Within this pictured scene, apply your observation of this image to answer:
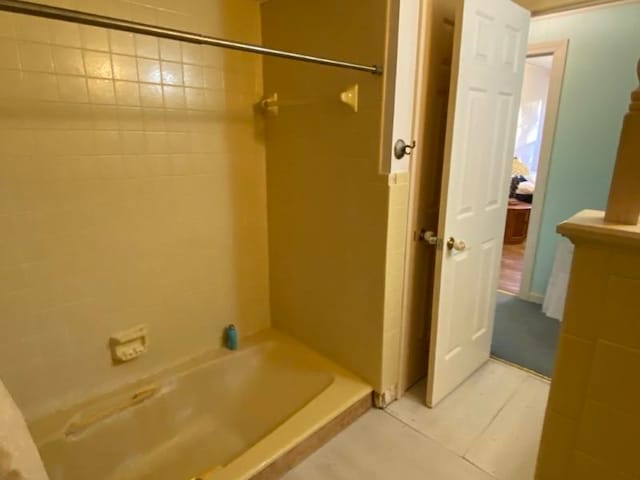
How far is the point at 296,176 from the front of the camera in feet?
6.46

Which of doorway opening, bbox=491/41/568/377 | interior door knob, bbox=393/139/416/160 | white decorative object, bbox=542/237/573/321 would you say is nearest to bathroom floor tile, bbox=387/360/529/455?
doorway opening, bbox=491/41/568/377

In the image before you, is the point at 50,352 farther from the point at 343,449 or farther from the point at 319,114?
the point at 319,114

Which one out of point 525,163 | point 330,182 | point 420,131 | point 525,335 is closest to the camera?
point 420,131

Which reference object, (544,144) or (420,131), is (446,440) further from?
(544,144)

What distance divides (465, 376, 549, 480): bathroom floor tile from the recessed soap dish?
1.50 m

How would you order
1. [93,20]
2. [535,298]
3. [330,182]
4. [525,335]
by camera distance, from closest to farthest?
1. [93,20]
2. [330,182]
3. [525,335]
4. [535,298]

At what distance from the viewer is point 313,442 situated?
1604 mm

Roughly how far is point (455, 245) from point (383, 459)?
3.09ft

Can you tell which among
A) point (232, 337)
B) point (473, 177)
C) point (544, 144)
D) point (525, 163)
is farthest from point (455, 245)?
point (525, 163)

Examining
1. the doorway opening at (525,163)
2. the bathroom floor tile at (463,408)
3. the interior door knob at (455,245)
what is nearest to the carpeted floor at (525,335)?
the bathroom floor tile at (463,408)

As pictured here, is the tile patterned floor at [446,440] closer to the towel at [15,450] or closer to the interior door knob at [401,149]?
the towel at [15,450]

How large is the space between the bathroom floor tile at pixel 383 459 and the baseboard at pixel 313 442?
2 cm

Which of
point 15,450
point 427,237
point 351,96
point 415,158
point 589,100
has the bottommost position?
point 15,450

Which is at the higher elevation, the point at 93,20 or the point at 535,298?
the point at 93,20
